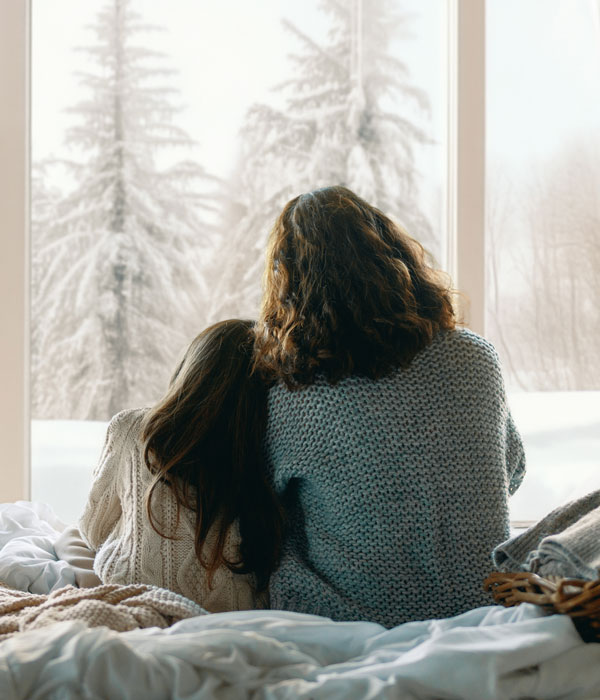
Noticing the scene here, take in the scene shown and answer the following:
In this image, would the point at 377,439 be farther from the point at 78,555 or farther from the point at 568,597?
the point at 78,555

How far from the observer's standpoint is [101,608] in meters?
1.02

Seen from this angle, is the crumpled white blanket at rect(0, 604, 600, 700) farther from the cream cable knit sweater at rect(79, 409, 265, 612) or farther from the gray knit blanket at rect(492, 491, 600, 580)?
the cream cable knit sweater at rect(79, 409, 265, 612)

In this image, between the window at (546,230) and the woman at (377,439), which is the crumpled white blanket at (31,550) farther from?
the window at (546,230)

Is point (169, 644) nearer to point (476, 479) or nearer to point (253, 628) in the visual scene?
point (253, 628)

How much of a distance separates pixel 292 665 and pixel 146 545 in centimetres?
47

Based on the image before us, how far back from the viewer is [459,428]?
1.22 m

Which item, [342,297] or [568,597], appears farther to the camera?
[342,297]

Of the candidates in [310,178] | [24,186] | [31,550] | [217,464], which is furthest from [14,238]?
[217,464]

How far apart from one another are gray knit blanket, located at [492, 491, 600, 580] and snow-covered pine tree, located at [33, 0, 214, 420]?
1.36m

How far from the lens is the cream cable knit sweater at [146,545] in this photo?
124 centimetres

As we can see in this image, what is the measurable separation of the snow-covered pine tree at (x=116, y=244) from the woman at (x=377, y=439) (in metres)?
0.95

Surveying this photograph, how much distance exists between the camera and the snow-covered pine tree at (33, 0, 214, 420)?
214cm

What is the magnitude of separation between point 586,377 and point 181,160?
4.48 feet

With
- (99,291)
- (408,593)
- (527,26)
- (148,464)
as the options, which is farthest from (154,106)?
(408,593)
